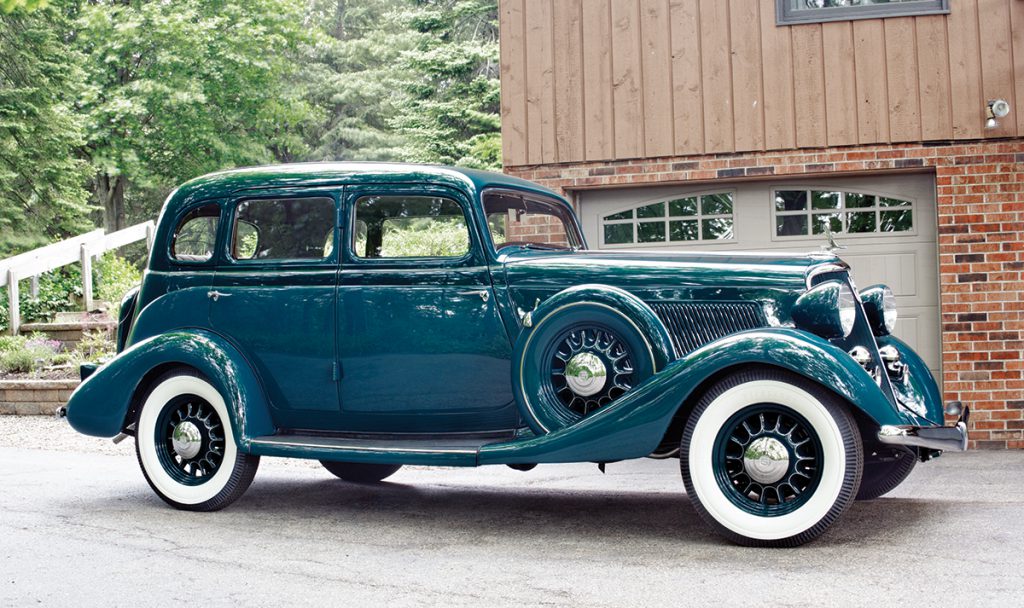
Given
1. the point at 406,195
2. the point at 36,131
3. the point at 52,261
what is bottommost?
the point at 406,195

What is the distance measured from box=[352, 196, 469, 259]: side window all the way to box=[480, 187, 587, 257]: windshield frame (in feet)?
0.49

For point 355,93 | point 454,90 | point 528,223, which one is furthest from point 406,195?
point 355,93

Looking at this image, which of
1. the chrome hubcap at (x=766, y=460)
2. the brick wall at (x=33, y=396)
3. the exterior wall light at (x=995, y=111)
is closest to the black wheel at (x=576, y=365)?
the chrome hubcap at (x=766, y=460)

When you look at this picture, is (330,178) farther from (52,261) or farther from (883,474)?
(52,261)

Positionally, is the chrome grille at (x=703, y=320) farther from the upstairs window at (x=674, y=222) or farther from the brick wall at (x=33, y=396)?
the brick wall at (x=33, y=396)

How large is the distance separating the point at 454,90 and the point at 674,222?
41.4 ft

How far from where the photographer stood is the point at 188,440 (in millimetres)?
5773

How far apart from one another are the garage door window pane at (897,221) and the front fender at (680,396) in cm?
457

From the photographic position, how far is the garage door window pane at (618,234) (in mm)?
9078

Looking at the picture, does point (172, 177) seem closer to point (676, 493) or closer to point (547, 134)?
point (547, 134)

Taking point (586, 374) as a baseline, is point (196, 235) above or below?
above

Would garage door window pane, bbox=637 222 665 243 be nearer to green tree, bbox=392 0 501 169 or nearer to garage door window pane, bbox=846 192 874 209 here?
garage door window pane, bbox=846 192 874 209

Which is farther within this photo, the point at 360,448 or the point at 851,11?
the point at 851,11

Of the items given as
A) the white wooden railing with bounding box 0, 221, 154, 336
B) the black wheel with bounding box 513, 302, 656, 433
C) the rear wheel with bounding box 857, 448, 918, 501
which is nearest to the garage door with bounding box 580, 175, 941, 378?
the rear wheel with bounding box 857, 448, 918, 501
